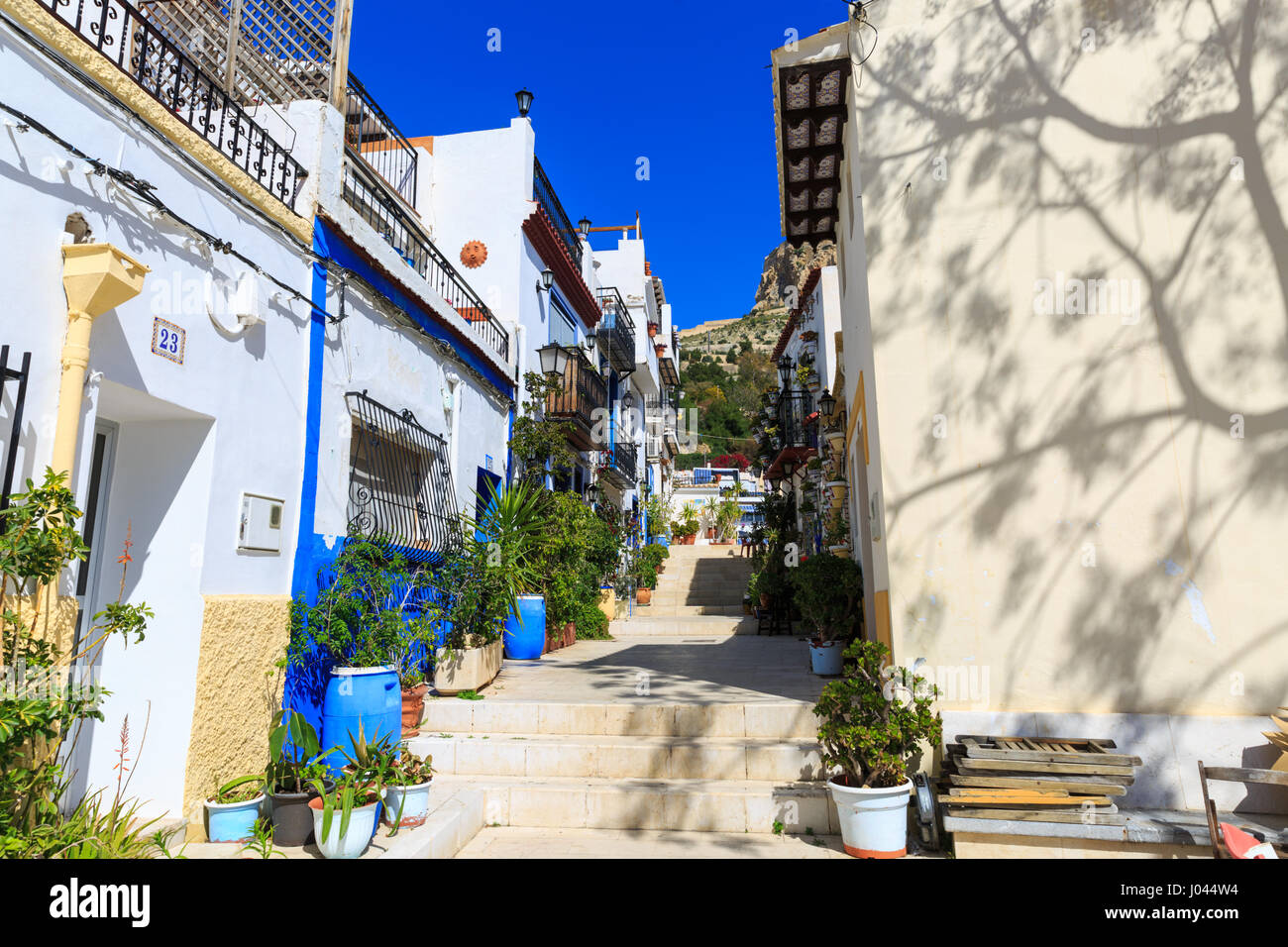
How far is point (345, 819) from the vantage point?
13.0 ft

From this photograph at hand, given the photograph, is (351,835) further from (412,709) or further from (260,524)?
(260,524)

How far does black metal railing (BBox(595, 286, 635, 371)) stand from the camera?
60.3 feet

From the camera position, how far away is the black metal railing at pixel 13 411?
3283mm

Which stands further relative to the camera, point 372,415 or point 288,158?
point 372,415

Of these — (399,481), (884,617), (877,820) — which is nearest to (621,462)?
(399,481)

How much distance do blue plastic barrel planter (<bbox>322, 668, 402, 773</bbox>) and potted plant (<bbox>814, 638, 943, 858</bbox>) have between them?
3.03 meters

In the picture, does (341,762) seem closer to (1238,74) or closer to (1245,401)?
(1245,401)

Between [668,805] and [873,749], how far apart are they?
146 cm

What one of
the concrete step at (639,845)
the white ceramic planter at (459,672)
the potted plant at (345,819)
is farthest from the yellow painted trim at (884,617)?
the white ceramic planter at (459,672)

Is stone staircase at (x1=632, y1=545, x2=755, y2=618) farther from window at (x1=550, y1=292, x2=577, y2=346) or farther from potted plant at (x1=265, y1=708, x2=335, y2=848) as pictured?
potted plant at (x1=265, y1=708, x2=335, y2=848)

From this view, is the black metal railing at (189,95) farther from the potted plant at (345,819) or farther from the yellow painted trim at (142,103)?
the potted plant at (345,819)

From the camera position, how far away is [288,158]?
580cm

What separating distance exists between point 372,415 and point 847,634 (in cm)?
558
